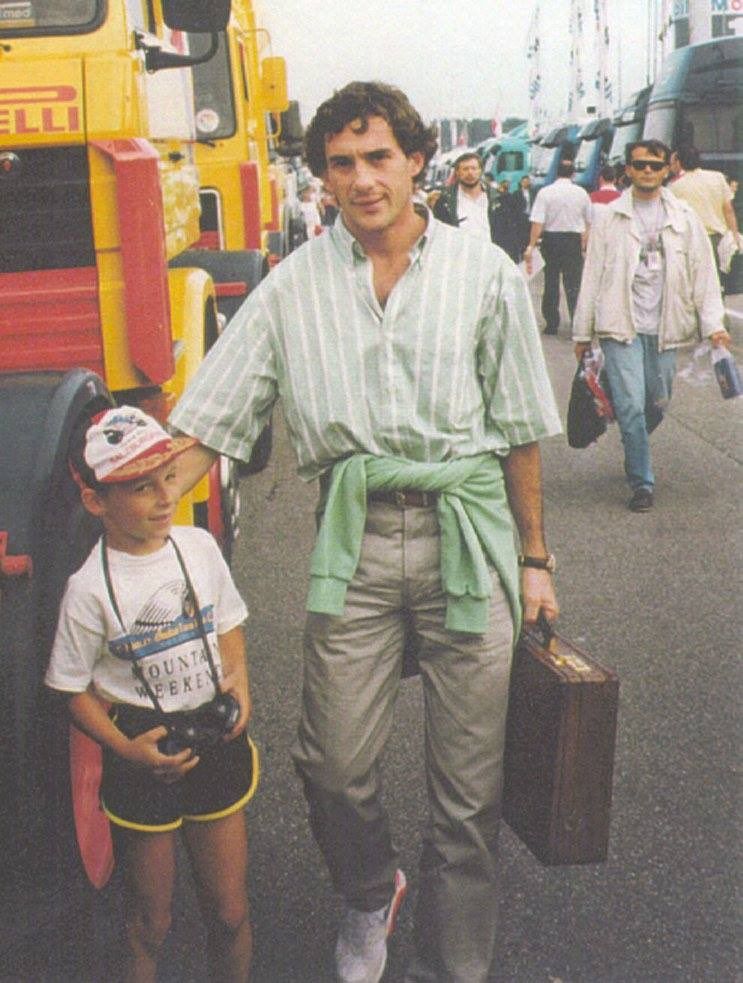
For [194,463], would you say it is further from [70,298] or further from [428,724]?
[70,298]

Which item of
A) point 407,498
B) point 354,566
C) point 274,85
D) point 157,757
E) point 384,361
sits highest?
point 274,85

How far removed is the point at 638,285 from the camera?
684cm

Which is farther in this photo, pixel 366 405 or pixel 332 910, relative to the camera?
pixel 332 910

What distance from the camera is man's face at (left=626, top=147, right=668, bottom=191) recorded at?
6.62 m

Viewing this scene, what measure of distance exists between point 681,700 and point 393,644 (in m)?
1.93

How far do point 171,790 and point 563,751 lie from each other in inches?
30.3

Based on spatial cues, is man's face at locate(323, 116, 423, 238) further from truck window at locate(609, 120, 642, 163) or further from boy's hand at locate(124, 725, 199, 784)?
truck window at locate(609, 120, 642, 163)

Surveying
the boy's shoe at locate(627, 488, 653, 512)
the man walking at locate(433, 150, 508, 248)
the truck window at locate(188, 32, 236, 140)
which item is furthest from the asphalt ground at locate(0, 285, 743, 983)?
the man walking at locate(433, 150, 508, 248)

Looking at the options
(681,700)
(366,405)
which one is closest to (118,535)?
(366,405)

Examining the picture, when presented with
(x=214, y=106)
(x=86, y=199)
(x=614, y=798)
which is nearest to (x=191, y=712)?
(x=614, y=798)

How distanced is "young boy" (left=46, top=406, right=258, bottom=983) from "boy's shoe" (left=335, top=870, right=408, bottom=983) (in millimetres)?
366

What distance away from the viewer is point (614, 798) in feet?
12.4

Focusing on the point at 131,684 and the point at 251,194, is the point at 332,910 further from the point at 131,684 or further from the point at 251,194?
the point at 251,194

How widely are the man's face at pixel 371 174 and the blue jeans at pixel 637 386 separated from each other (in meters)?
4.39
